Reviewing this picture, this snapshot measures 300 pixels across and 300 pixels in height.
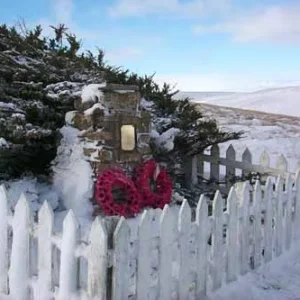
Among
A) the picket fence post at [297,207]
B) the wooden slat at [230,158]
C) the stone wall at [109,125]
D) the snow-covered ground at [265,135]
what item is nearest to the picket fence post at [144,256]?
the stone wall at [109,125]

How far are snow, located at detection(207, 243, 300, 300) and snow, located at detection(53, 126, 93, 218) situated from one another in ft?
4.25

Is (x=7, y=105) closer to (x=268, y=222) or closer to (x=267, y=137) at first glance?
(x=268, y=222)

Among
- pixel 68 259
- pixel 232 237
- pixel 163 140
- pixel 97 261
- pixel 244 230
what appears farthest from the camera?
pixel 163 140

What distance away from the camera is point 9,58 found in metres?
4.54

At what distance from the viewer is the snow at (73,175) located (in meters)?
3.60

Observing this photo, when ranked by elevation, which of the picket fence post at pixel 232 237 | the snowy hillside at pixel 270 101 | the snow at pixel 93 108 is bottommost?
the picket fence post at pixel 232 237

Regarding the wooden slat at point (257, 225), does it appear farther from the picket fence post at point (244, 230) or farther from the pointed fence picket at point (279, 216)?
the pointed fence picket at point (279, 216)

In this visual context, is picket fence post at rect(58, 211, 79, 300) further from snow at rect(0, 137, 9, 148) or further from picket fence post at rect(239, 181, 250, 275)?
picket fence post at rect(239, 181, 250, 275)

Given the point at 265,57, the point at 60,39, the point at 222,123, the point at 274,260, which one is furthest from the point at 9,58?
the point at 222,123

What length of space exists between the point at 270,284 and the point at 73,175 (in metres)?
1.79

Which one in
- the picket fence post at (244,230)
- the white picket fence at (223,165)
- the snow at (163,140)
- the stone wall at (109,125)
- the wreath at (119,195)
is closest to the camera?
the picket fence post at (244,230)

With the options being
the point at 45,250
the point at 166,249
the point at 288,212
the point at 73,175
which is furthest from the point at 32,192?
the point at 288,212

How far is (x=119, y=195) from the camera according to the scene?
370 cm

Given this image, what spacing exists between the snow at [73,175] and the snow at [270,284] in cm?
130
